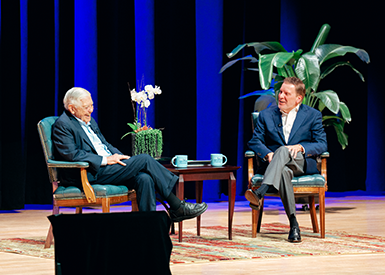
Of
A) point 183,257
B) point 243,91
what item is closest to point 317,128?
point 183,257

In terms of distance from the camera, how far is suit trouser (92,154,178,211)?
3.03 m

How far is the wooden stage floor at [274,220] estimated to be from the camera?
8.38 feet

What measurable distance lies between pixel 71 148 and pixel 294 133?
1501mm

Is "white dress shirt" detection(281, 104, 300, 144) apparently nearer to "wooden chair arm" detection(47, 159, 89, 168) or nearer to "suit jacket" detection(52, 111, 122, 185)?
"suit jacket" detection(52, 111, 122, 185)

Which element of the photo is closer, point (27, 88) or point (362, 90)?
point (27, 88)

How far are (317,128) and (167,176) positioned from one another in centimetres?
116

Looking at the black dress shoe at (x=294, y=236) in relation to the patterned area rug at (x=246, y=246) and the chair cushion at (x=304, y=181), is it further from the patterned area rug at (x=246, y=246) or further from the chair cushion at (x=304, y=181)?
the chair cushion at (x=304, y=181)

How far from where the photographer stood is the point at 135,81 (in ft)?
16.3

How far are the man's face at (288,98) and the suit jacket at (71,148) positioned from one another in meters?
1.34

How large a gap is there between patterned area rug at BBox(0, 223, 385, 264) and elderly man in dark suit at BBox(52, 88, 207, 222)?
0.81 feet

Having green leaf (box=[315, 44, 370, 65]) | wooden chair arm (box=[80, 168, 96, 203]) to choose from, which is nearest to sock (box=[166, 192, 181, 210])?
wooden chair arm (box=[80, 168, 96, 203])

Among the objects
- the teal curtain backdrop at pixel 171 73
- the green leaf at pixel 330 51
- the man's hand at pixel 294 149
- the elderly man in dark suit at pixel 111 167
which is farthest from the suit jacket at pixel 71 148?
the green leaf at pixel 330 51

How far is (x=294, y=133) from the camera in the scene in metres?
3.60

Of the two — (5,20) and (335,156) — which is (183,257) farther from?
(335,156)
